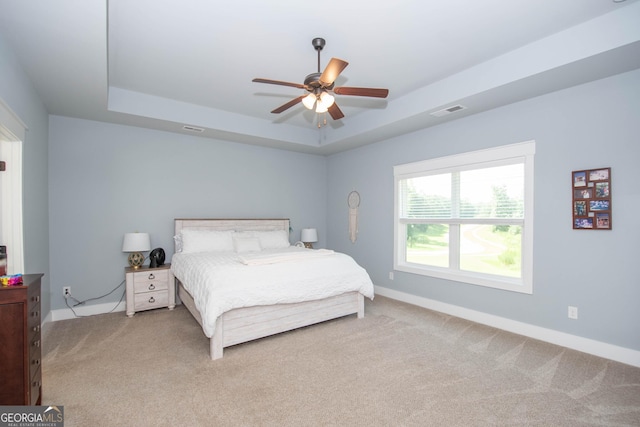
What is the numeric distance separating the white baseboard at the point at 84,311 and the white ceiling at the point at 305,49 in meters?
2.48

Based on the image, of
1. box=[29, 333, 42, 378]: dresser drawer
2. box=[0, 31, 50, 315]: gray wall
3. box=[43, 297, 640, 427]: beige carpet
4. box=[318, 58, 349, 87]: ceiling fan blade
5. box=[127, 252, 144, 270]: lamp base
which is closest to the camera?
box=[29, 333, 42, 378]: dresser drawer

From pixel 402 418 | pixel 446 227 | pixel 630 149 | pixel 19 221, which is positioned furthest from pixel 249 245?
pixel 630 149

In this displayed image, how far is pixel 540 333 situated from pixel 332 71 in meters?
3.31

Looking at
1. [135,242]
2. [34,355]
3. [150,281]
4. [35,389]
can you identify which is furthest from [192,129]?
[35,389]

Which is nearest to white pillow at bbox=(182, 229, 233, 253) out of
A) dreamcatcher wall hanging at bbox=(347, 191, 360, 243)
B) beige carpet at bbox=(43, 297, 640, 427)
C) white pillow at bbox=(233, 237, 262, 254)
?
white pillow at bbox=(233, 237, 262, 254)

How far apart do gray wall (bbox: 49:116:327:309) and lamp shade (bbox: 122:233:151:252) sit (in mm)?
323

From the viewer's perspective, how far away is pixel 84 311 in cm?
397

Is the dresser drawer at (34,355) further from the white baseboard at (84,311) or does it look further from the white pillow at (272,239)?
the white pillow at (272,239)

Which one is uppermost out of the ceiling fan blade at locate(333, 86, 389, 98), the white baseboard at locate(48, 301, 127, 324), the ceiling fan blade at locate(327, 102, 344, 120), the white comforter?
the ceiling fan blade at locate(333, 86, 389, 98)

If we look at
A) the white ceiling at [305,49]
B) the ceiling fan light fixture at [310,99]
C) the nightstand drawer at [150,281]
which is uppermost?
the white ceiling at [305,49]

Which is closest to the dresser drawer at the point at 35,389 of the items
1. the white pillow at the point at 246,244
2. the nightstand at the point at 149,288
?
the nightstand at the point at 149,288

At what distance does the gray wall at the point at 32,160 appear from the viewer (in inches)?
94.4

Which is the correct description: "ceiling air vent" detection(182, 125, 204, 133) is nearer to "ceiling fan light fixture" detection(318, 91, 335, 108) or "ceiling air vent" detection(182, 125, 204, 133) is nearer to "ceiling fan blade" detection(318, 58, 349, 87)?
"ceiling fan light fixture" detection(318, 91, 335, 108)

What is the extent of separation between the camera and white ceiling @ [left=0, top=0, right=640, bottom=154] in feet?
7.34
